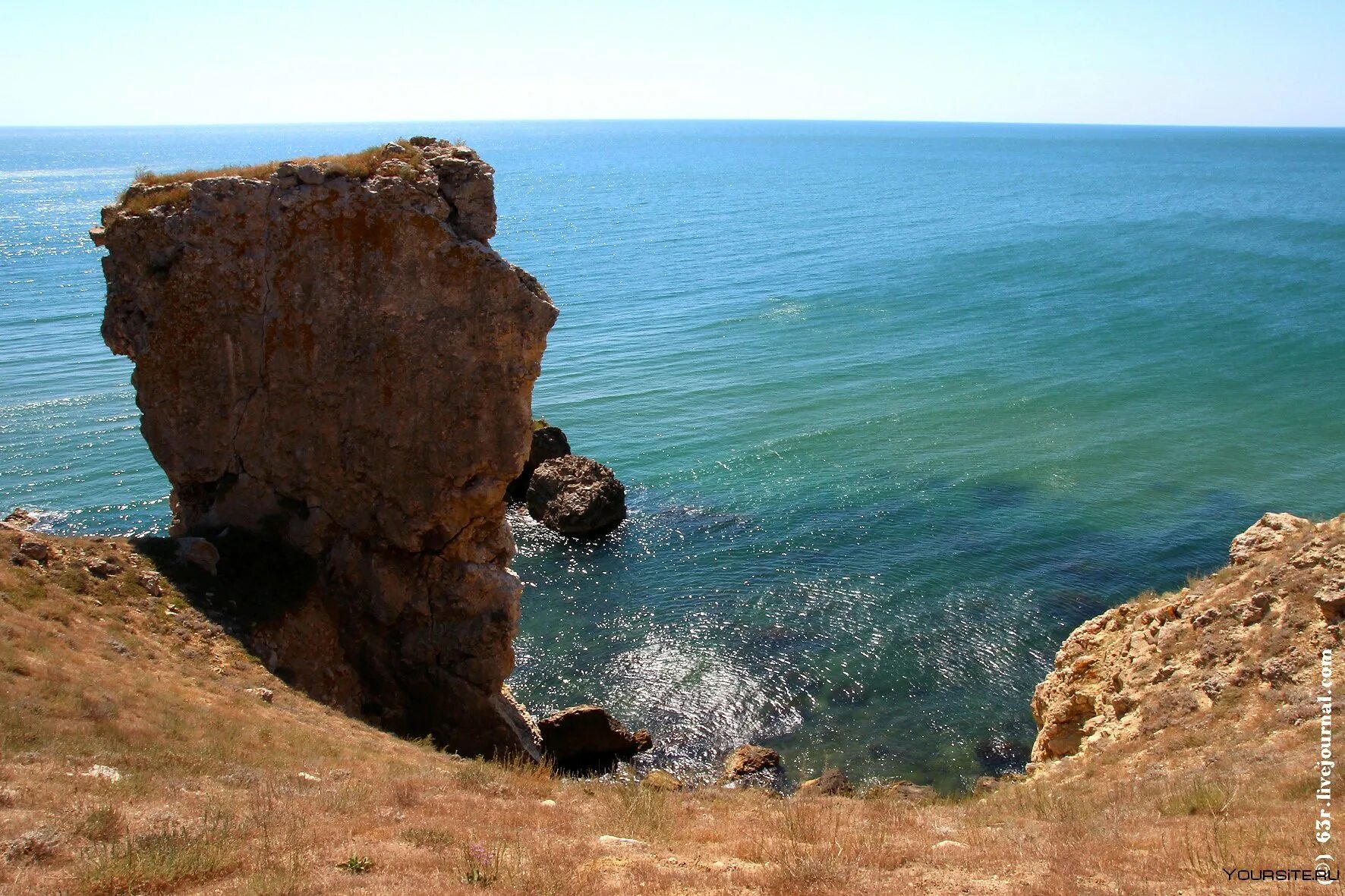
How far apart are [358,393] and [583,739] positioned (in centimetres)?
990

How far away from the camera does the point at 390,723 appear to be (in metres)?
20.2

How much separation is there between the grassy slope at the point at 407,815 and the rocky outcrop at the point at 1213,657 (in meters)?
0.86

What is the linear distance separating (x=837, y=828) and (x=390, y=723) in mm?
10838

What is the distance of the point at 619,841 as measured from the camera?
1166 centimetres

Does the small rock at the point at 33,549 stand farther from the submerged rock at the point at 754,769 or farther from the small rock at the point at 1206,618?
the small rock at the point at 1206,618

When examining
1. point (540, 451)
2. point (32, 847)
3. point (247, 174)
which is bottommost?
point (540, 451)

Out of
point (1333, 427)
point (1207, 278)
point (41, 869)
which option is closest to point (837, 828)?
point (41, 869)

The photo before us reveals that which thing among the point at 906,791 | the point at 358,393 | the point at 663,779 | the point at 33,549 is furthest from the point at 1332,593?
the point at 33,549

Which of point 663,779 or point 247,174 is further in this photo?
point 663,779

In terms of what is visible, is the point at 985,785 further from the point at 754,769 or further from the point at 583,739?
the point at 583,739

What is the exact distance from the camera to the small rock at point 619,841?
11.5 meters

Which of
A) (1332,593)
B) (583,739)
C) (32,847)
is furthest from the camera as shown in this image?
(583,739)

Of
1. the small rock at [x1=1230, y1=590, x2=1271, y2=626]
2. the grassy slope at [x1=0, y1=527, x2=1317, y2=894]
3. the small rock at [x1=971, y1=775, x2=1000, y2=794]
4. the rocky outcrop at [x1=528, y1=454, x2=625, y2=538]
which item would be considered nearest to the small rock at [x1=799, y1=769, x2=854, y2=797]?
the small rock at [x1=971, y1=775, x2=1000, y2=794]

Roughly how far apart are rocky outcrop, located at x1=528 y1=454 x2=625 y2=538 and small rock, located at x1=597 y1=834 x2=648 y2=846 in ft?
78.3
